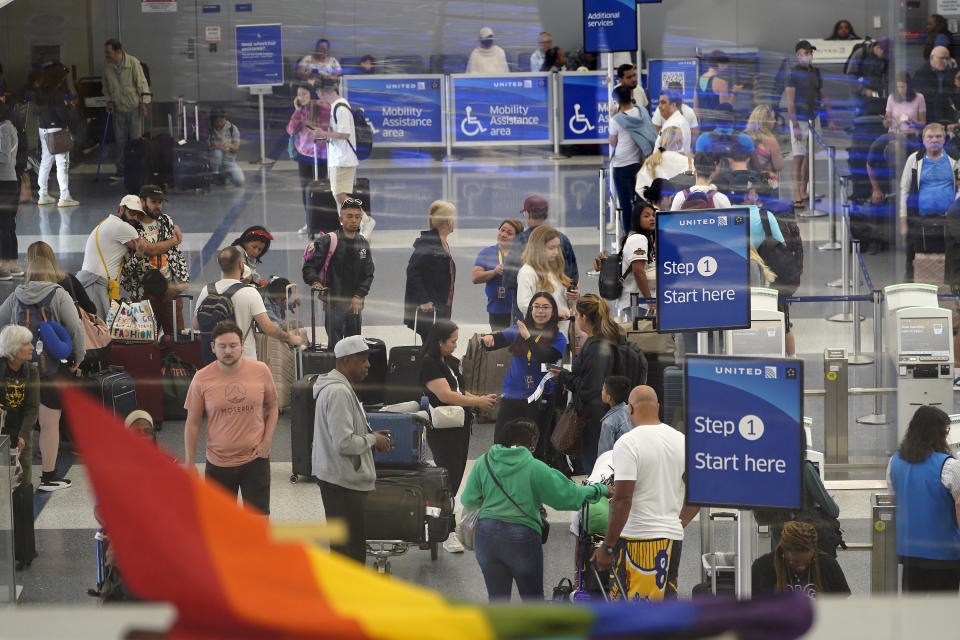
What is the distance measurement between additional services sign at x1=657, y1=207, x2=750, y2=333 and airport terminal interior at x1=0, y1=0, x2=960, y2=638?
2.65 ft

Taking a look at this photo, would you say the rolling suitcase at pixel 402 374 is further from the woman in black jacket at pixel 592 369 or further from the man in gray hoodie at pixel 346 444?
the man in gray hoodie at pixel 346 444

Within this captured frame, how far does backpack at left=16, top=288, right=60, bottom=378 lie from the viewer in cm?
799

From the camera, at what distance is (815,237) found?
14781 millimetres

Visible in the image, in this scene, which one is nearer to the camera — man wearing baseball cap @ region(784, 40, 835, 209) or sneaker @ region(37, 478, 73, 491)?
sneaker @ region(37, 478, 73, 491)

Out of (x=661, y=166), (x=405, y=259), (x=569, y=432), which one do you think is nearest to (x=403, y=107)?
(x=405, y=259)

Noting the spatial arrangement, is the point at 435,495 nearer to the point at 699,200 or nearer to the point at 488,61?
the point at 699,200

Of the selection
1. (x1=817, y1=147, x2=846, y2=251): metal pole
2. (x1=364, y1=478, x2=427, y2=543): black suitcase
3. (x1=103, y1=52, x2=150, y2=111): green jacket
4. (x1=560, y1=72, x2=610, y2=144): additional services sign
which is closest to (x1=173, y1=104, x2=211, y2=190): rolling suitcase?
(x1=103, y1=52, x2=150, y2=111): green jacket

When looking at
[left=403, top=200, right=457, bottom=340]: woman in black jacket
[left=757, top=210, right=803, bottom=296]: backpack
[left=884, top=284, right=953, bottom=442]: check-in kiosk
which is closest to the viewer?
[left=884, top=284, right=953, bottom=442]: check-in kiosk

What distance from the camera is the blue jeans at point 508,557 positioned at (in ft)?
19.3

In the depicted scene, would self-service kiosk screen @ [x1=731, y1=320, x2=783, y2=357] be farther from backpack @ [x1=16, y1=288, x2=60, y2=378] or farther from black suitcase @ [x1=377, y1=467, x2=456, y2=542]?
backpack @ [x1=16, y1=288, x2=60, y2=378]

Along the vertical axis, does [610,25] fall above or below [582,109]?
above

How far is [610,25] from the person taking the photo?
13.2m

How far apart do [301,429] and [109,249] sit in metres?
2.35

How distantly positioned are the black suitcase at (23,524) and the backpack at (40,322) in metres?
1.27
